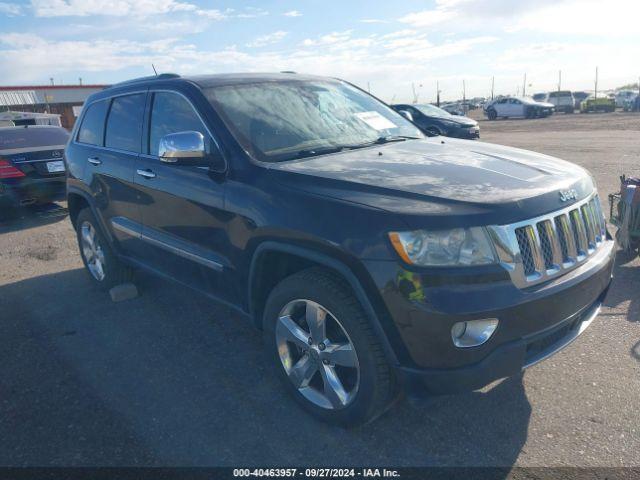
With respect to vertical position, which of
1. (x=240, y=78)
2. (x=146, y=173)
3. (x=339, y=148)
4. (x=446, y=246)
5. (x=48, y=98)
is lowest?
(x=446, y=246)

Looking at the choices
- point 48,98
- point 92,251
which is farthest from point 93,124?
point 48,98

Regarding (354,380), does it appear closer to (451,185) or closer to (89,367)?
(451,185)

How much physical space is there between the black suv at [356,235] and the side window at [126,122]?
42 millimetres

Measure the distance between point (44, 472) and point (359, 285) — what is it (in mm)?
1871

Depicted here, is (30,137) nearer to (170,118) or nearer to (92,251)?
(92,251)

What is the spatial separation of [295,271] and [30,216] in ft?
26.2

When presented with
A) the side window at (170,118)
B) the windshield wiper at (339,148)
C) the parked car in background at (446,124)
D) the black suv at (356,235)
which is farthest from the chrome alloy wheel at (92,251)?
the parked car in background at (446,124)

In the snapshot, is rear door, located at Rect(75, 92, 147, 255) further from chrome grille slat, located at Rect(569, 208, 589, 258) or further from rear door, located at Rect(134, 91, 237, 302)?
chrome grille slat, located at Rect(569, 208, 589, 258)

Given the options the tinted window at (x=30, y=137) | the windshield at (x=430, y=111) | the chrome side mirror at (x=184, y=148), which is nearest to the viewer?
the chrome side mirror at (x=184, y=148)

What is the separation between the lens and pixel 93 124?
16.7 feet

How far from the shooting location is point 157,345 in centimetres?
409

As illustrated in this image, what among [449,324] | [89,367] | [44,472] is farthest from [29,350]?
[449,324]

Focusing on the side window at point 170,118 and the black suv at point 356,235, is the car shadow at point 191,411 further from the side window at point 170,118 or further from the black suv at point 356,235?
the side window at point 170,118

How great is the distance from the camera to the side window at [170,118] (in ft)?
11.9
